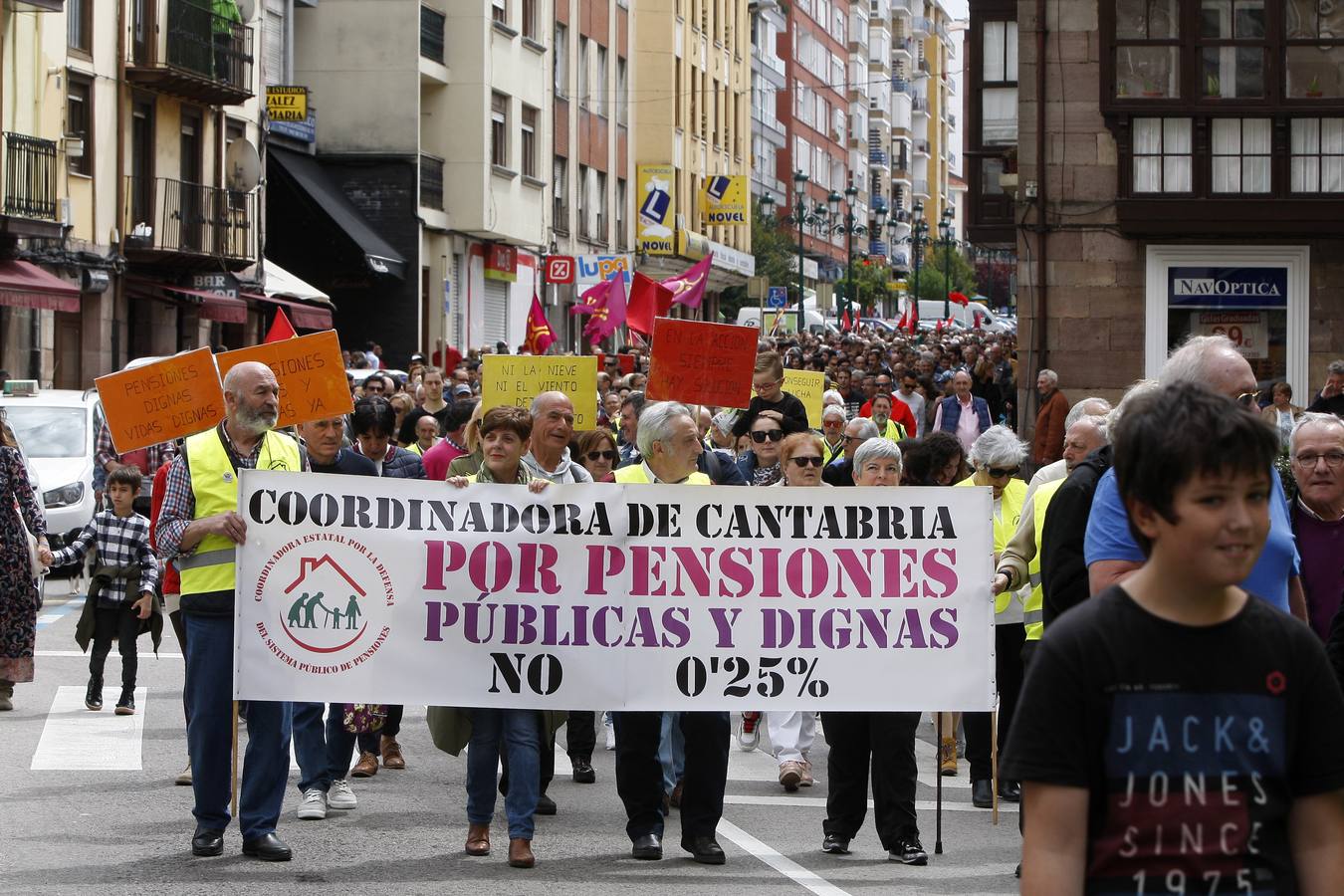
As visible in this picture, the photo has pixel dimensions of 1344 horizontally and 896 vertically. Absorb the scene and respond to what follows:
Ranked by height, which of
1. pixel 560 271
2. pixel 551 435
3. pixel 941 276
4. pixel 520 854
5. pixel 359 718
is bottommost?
pixel 520 854

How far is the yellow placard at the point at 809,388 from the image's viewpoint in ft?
56.2

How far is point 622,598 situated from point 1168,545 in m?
5.65

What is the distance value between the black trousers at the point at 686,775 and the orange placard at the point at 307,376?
7.42 ft

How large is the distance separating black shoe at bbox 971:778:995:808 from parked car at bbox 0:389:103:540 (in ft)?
40.2

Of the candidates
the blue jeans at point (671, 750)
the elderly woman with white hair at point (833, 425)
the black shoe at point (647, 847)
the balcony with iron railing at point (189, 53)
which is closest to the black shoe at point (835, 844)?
the black shoe at point (647, 847)

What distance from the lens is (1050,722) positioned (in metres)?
3.50

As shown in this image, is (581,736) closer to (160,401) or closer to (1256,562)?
(160,401)

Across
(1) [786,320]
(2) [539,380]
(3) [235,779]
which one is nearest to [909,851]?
(3) [235,779]

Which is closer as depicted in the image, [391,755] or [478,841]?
[478,841]

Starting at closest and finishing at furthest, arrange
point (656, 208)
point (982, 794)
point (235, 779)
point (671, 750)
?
1. point (235, 779)
2. point (671, 750)
3. point (982, 794)
4. point (656, 208)

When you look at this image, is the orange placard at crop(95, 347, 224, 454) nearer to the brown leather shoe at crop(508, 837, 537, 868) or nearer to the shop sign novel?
the brown leather shoe at crop(508, 837, 537, 868)

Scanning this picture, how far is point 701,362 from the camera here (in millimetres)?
12562

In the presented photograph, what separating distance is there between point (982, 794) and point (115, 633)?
17.0 ft

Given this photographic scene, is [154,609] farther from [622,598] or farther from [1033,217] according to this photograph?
[1033,217]
